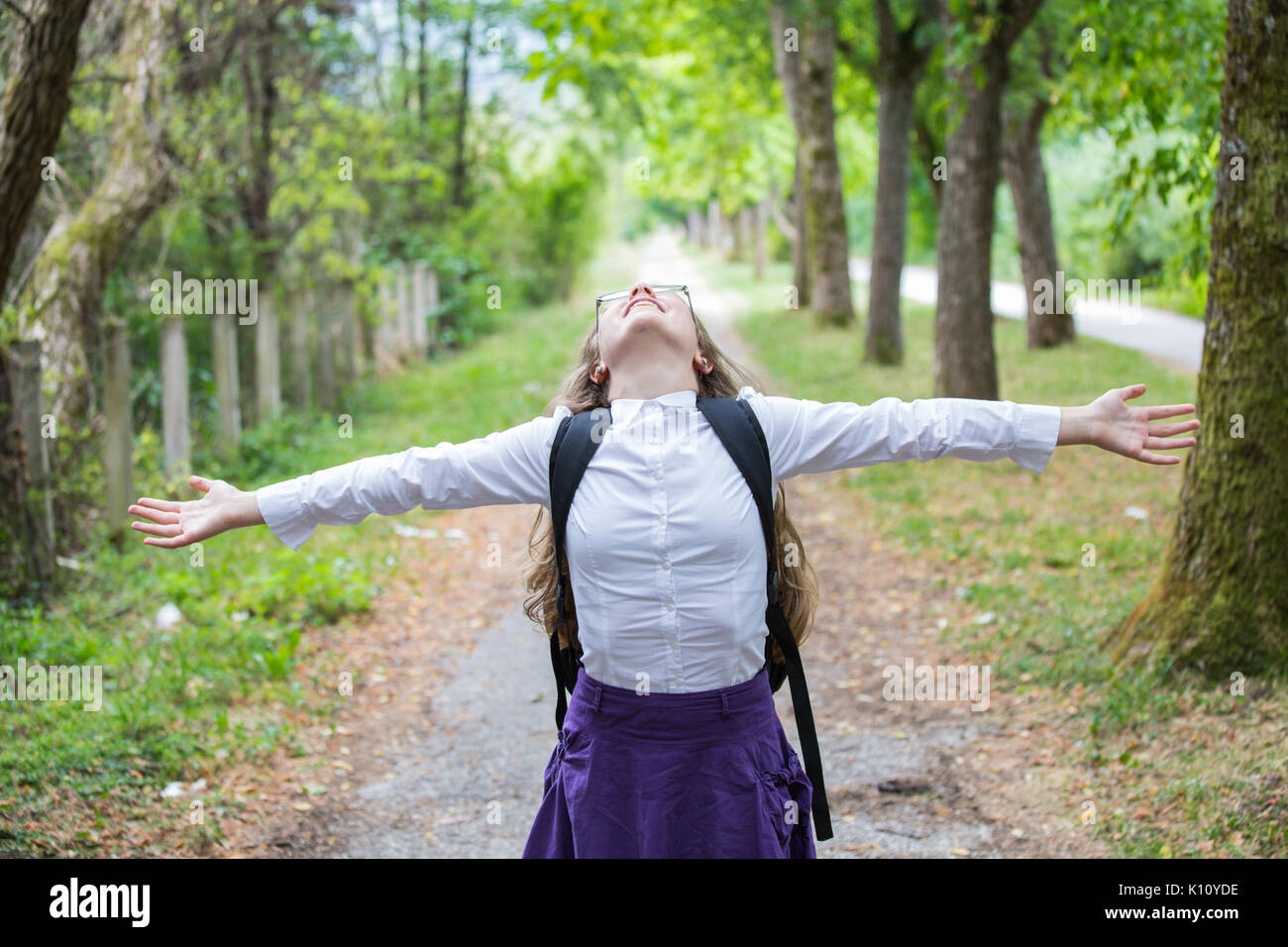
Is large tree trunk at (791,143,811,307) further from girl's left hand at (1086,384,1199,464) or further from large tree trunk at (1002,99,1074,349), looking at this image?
girl's left hand at (1086,384,1199,464)

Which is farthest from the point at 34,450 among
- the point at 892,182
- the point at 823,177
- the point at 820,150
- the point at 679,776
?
the point at 823,177

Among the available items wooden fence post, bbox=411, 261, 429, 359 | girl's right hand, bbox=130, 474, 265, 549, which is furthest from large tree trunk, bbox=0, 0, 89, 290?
wooden fence post, bbox=411, 261, 429, 359

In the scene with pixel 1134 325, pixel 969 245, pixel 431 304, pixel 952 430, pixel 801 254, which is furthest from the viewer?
pixel 801 254

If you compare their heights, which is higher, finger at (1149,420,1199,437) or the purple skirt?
finger at (1149,420,1199,437)

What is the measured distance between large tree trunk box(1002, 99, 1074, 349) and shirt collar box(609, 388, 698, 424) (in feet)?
57.0

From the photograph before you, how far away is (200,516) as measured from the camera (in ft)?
9.71

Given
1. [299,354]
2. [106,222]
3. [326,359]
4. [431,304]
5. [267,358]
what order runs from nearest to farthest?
1. [106,222]
2. [267,358]
3. [299,354]
4. [326,359]
5. [431,304]

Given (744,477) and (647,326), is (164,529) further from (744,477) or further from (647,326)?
(744,477)

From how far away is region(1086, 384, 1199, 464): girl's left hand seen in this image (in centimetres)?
292

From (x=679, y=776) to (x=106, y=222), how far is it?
7802 millimetres

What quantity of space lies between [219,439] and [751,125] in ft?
77.0

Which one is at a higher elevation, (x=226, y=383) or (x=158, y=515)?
(x=158, y=515)

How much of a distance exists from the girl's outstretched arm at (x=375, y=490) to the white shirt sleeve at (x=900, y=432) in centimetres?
58

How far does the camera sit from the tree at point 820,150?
770 inches
